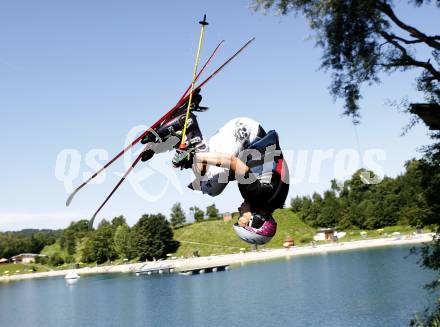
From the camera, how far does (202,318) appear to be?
40.4 metres

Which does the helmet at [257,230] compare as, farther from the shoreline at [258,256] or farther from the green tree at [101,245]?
the green tree at [101,245]

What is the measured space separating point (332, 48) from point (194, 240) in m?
106

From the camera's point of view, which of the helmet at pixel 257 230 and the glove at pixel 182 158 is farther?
the helmet at pixel 257 230

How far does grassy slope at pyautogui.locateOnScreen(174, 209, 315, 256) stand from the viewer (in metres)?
99.7

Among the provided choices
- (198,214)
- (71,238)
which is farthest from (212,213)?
(71,238)

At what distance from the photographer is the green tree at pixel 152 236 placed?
10219 centimetres

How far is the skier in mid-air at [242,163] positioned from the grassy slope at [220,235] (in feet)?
309

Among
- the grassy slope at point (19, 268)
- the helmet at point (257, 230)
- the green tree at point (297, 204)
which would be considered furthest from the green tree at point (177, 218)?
the helmet at point (257, 230)

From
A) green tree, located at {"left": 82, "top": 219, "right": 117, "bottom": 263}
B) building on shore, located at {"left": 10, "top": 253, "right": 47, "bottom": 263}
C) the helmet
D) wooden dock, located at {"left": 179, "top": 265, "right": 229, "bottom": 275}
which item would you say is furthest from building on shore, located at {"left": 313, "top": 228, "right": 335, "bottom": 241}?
the helmet

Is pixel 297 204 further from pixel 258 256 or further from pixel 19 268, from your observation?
pixel 19 268

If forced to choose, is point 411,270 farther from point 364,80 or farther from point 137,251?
point 137,251

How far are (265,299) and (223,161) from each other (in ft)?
144

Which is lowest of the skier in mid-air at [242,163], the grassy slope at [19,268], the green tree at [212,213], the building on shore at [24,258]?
the grassy slope at [19,268]

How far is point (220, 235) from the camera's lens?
110 metres
